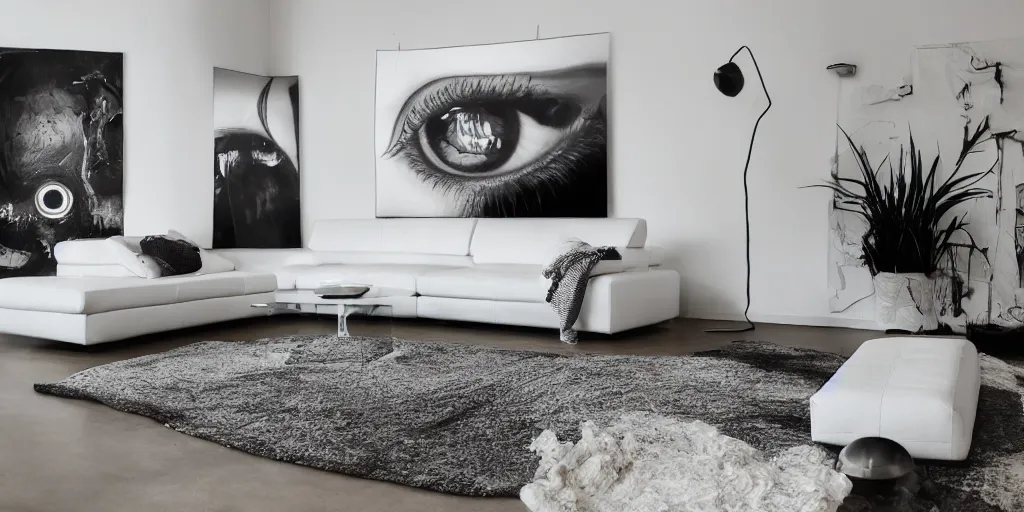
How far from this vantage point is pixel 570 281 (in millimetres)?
4703

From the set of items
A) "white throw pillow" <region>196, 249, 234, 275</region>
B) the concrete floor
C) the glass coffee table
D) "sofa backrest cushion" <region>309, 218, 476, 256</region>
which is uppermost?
"sofa backrest cushion" <region>309, 218, 476, 256</region>

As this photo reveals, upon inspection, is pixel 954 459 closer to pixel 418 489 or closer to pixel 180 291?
pixel 418 489

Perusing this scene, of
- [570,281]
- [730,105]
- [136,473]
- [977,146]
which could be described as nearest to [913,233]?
[977,146]

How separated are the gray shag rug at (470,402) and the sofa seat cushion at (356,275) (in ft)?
3.92

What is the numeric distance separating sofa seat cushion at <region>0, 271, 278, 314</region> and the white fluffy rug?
10.2 ft

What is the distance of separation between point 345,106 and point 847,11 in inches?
164

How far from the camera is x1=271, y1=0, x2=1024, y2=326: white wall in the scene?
528cm

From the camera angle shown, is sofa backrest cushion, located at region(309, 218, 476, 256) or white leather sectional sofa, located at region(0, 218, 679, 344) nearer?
white leather sectional sofa, located at region(0, 218, 679, 344)

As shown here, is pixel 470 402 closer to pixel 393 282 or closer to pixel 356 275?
pixel 393 282

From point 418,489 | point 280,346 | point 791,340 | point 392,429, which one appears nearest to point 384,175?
point 280,346

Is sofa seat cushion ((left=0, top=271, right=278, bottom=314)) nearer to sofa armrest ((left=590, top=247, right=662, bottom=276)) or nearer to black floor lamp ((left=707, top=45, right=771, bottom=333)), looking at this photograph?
sofa armrest ((left=590, top=247, right=662, bottom=276))

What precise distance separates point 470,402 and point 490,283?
2.16 meters

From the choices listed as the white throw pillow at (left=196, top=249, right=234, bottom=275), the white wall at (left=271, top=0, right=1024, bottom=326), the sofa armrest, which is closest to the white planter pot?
the white wall at (left=271, top=0, right=1024, bottom=326)

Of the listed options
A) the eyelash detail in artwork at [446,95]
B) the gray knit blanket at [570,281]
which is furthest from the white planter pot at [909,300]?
the eyelash detail in artwork at [446,95]
